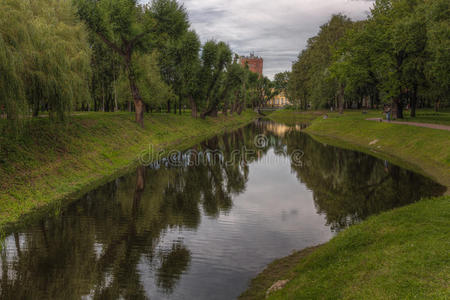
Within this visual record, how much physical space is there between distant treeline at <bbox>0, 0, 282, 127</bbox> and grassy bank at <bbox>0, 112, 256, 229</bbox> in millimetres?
2105

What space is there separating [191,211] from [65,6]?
26.1 metres

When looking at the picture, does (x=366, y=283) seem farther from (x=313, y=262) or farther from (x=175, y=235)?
(x=175, y=235)

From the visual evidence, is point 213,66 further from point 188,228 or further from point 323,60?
point 188,228

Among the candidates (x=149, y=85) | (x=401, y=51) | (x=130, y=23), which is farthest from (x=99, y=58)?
(x=401, y=51)

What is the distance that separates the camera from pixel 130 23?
39625mm

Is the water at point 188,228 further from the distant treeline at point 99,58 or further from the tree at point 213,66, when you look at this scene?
the tree at point 213,66

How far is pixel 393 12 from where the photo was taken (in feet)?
165

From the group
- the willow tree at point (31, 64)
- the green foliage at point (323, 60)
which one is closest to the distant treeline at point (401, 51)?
the green foliage at point (323, 60)

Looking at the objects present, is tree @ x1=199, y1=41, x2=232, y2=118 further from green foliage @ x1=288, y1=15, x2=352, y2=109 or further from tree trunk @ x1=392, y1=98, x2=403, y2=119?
tree trunk @ x1=392, y1=98, x2=403, y2=119

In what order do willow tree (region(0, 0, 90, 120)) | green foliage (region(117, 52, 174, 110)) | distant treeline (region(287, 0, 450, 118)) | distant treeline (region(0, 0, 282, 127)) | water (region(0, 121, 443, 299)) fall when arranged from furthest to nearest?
green foliage (region(117, 52, 174, 110)) < distant treeline (region(287, 0, 450, 118)) < distant treeline (region(0, 0, 282, 127)) < willow tree (region(0, 0, 90, 120)) < water (region(0, 121, 443, 299))

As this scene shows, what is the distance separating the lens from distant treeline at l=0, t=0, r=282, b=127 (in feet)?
62.1

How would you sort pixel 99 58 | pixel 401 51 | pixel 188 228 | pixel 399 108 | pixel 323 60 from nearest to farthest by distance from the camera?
1. pixel 188 228
2. pixel 401 51
3. pixel 399 108
4. pixel 99 58
5. pixel 323 60

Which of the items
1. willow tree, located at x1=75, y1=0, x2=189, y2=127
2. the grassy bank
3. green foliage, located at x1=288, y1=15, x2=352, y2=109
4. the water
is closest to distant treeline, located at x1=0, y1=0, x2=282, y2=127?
willow tree, located at x1=75, y1=0, x2=189, y2=127

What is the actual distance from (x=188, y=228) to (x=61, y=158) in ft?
41.3
